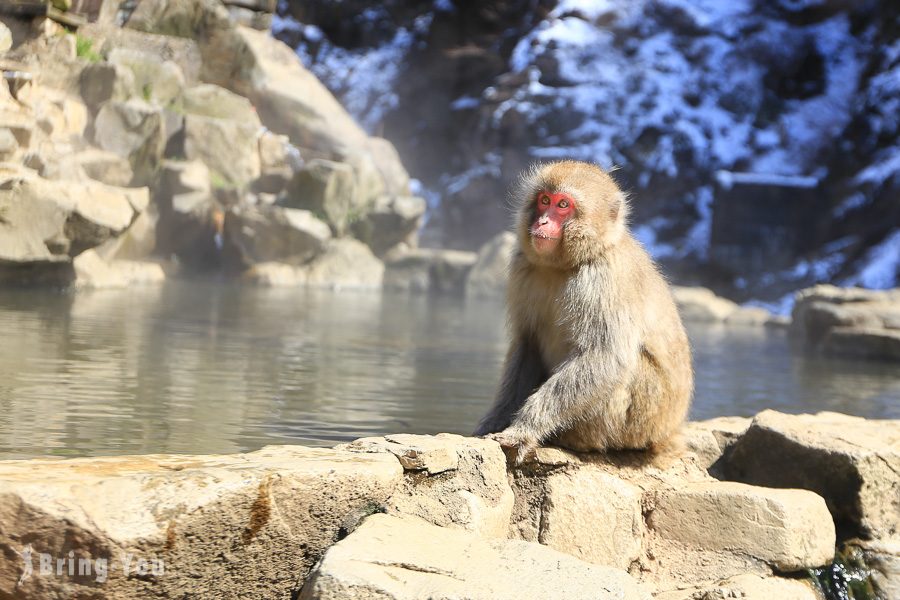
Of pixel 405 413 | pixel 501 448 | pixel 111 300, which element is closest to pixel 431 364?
pixel 405 413

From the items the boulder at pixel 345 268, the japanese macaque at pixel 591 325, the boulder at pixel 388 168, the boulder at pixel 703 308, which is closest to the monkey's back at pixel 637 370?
the japanese macaque at pixel 591 325

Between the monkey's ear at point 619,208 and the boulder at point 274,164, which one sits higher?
the boulder at point 274,164

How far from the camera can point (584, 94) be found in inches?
944

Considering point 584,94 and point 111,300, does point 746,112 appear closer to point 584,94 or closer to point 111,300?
point 584,94

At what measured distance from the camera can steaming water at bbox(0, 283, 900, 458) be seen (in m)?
3.94

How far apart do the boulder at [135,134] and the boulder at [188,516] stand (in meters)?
11.3

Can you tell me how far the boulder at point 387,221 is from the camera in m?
17.1

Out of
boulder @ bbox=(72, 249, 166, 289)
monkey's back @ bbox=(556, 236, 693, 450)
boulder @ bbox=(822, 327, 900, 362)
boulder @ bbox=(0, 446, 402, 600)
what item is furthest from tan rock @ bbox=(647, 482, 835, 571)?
boulder @ bbox=(72, 249, 166, 289)

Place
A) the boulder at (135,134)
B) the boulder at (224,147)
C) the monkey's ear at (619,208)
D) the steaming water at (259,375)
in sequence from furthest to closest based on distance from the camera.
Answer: the boulder at (224,147), the boulder at (135,134), the steaming water at (259,375), the monkey's ear at (619,208)

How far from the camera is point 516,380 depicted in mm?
3307

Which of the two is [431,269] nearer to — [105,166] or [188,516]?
[105,166]

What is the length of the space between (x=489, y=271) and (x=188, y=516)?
50.1ft

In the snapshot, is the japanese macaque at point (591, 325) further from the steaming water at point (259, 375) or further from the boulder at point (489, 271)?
the boulder at point (489, 271)

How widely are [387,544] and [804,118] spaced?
23420 mm
